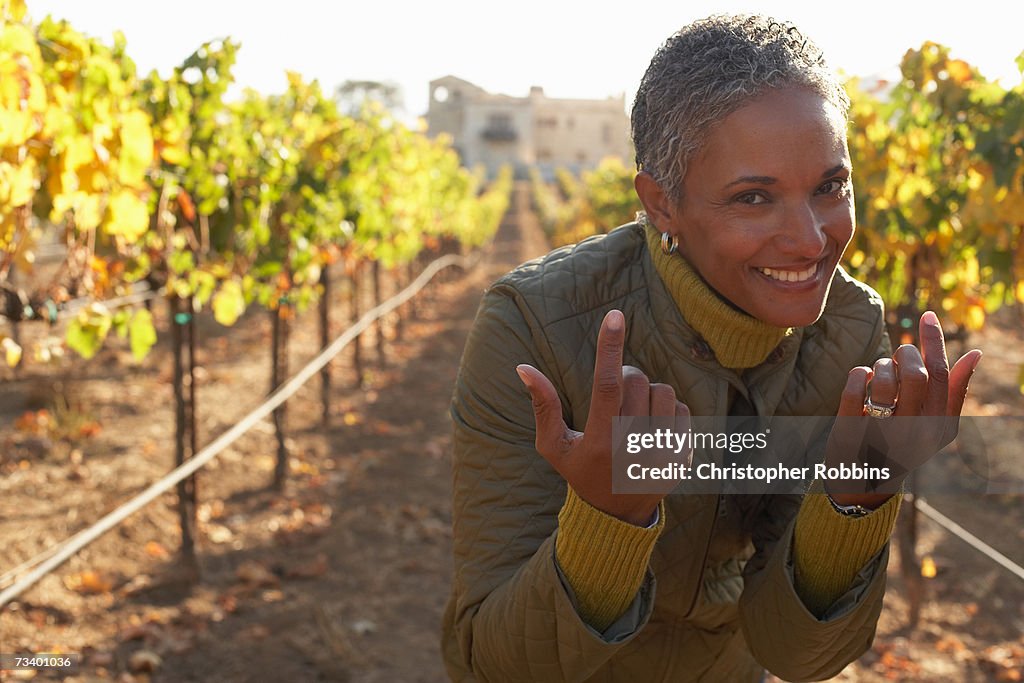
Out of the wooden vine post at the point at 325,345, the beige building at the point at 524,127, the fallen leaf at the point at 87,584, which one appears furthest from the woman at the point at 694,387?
the beige building at the point at 524,127

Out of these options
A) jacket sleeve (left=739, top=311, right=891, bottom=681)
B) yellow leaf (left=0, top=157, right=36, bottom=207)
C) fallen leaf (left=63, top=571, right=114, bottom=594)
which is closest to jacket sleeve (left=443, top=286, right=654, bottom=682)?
jacket sleeve (left=739, top=311, right=891, bottom=681)

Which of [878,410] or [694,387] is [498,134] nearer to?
[694,387]

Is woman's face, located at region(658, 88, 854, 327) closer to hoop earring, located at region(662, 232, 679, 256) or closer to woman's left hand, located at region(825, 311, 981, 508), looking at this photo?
hoop earring, located at region(662, 232, 679, 256)

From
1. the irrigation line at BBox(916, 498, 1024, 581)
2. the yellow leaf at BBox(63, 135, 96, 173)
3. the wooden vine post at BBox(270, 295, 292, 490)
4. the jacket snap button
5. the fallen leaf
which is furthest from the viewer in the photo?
the wooden vine post at BBox(270, 295, 292, 490)

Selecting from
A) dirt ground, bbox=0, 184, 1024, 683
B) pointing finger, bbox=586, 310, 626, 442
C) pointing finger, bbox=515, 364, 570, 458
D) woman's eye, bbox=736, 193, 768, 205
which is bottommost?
dirt ground, bbox=0, 184, 1024, 683

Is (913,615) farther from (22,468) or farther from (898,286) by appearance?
(22,468)

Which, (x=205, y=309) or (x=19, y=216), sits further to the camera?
(x=205, y=309)

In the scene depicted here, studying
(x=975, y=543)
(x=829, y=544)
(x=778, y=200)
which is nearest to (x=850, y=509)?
(x=829, y=544)

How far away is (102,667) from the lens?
3.65 meters

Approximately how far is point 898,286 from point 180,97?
358 centimetres

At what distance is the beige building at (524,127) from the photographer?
251 ft

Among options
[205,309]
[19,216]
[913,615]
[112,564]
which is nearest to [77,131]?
[19,216]

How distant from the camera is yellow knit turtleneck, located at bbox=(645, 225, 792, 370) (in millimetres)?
1436

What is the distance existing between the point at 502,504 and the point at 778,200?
0.60 m
